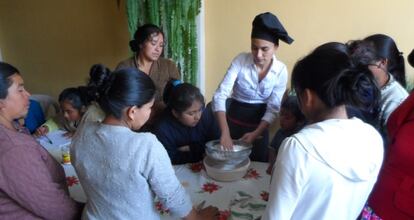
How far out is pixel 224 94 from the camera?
72.4 inches

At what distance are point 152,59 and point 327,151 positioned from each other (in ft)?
5.22

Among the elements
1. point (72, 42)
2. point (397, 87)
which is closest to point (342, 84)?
point (397, 87)

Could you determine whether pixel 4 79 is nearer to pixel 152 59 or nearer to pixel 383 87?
pixel 152 59

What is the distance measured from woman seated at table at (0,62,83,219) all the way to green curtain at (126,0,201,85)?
1.37 metres

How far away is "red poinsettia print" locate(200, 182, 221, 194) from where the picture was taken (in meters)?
1.35

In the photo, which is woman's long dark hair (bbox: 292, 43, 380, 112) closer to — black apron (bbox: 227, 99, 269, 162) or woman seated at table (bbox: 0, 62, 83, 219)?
woman seated at table (bbox: 0, 62, 83, 219)

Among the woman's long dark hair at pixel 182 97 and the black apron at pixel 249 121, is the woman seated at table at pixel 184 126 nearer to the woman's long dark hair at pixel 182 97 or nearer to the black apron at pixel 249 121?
the woman's long dark hair at pixel 182 97

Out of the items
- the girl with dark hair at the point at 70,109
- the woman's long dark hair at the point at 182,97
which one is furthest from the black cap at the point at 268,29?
the girl with dark hair at the point at 70,109

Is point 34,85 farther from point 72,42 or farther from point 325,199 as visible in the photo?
point 325,199

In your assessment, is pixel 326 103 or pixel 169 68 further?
pixel 169 68

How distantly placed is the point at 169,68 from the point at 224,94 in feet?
1.94

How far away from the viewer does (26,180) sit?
0.99 m

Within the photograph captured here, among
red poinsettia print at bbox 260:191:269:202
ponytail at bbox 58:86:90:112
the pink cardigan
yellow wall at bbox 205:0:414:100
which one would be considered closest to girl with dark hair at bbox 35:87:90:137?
ponytail at bbox 58:86:90:112

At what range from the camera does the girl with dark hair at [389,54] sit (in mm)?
1535
